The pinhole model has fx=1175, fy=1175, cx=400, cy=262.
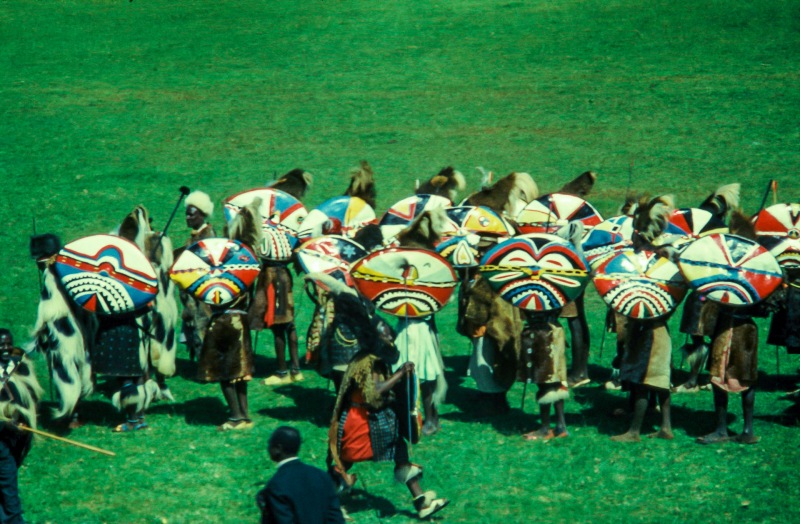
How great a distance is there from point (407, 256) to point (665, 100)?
57.8 ft

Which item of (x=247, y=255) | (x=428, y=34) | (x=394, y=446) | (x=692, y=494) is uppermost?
(x=428, y=34)

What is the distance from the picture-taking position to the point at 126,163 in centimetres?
2331

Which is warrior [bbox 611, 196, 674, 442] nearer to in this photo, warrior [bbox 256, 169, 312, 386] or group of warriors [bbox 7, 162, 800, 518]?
group of warriors [bbox 7, 162, 800, 518]

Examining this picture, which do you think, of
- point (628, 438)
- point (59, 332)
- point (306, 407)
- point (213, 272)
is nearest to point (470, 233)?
point (306, 407)

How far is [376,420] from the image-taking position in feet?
30.1

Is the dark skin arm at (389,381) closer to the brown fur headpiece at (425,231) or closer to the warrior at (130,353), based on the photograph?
the brown fur headpiece at (425,231)

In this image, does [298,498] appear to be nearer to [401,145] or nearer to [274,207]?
[274,207]

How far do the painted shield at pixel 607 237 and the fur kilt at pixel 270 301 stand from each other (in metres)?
3.30

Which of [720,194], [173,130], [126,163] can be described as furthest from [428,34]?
[720,194]

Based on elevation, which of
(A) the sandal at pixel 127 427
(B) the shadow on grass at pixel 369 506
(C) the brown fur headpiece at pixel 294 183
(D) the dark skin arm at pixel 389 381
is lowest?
(B) the shadow on grass at pixel 369 506

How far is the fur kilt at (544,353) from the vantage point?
35.9ft

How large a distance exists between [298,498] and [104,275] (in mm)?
4709

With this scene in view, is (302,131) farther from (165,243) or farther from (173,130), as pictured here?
(165,243)

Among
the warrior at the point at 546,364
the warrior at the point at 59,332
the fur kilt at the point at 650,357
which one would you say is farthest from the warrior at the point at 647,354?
the warrior at the point at 59,332
